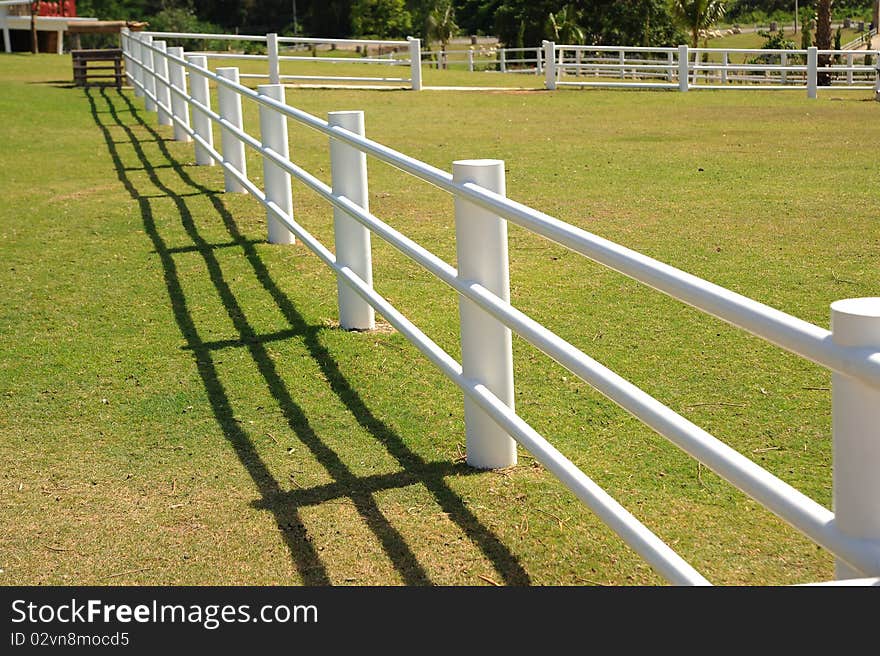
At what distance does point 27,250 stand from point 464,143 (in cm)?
735

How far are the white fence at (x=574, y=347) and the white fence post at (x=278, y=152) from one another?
0.12 feet

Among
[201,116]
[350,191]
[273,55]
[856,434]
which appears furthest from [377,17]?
[856,434]

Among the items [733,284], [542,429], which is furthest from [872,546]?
[733,284]

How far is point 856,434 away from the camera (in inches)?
87.9

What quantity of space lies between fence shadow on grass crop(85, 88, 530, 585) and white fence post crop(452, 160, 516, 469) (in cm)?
18

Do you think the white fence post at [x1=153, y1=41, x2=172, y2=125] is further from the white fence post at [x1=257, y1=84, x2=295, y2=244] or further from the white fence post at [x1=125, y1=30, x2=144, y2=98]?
the white fence post at [x1=257, y1=84, x2=295, y2=244]

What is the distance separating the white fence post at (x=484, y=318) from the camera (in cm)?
443

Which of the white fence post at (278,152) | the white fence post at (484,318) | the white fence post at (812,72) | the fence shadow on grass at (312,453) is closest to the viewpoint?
the fence shadow on grass at (312,453)

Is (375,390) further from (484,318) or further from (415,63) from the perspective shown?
(415,63)

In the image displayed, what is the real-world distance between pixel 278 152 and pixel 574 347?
16.2 feet

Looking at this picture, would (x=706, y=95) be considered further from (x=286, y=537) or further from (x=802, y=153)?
(x=286, y=537)

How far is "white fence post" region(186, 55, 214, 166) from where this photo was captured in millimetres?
13359

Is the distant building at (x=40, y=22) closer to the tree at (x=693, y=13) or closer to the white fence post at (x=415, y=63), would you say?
the tree at (x=693, y=13)

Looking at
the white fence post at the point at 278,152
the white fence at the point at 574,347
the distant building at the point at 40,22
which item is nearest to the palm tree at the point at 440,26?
the distant building at the point at 40,22
